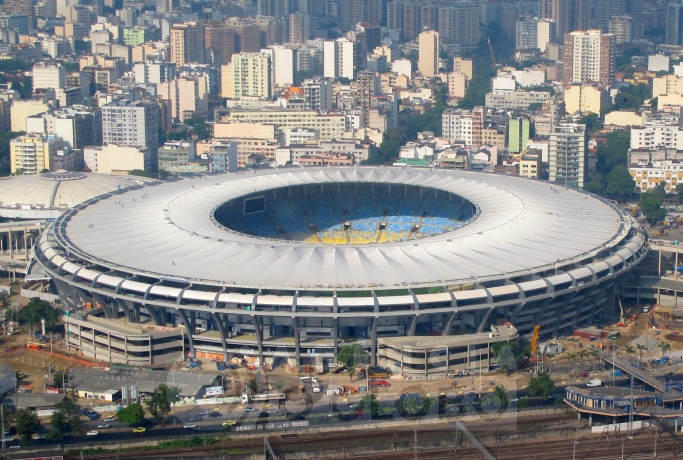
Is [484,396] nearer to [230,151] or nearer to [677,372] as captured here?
[677,372]

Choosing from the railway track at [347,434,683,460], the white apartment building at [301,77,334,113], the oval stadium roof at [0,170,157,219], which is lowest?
the railway track at [347,434,683,460]

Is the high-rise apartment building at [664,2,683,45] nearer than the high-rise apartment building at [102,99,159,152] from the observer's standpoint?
No

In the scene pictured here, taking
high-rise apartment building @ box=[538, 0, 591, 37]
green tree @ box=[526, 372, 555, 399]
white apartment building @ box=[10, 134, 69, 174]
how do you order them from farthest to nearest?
high-rise apartment building @ box=[538, 0, 591, 37], white apartment building @ box=[10, 134, 69, 174], green tree @ box=[526, 372, 555, 399]

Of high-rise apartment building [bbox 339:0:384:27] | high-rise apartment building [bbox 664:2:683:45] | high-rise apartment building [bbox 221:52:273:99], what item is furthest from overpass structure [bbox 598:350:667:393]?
high-rise apartment building [bbox 339:0:384:27]

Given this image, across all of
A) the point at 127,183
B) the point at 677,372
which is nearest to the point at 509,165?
the point at 127,183

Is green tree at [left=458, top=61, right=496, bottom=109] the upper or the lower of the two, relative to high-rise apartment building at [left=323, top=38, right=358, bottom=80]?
lower

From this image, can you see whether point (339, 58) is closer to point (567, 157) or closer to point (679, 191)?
point (567, 157)

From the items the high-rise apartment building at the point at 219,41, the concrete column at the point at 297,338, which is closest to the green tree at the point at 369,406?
the concrete column at the point at 297,338

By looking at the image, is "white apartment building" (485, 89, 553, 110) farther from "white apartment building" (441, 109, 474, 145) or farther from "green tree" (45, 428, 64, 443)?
"green tree" (45, 428, 64, 443)
